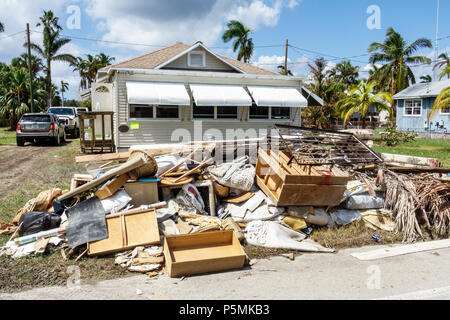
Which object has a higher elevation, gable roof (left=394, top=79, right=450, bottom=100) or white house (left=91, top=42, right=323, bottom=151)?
gable roof (left=394, top=79, right=450, bottom=100)

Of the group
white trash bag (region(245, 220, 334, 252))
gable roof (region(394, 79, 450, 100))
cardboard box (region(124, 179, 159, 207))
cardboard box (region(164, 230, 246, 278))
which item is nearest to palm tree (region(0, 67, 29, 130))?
cardboard box (region(124, 179, 159, 207))

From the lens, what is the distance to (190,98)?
1470cm

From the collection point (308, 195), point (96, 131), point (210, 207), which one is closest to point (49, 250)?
point (210, 207)

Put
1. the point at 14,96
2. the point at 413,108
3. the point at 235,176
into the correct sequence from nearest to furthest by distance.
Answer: the point at 235,176, the point at 413,108, the point at 14,96

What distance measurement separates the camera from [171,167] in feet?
22.3

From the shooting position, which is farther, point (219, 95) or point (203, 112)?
point (203, 112)

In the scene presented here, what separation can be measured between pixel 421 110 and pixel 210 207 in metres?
28.2

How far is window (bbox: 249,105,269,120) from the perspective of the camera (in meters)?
16.0

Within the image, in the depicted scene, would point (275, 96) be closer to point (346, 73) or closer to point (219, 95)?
point (219, 95)

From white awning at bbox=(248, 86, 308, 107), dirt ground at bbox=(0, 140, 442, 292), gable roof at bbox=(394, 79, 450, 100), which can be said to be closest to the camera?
dirt ground at bbox=(0, 140, 442, 292)

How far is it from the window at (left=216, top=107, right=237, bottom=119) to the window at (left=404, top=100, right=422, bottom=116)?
20.8 meters

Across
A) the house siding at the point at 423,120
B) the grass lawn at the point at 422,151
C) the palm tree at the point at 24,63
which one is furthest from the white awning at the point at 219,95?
the palm tree at the point at 24,63

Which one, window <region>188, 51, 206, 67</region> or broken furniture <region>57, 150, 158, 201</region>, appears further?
window <region>188, 51, 206, 67</region>

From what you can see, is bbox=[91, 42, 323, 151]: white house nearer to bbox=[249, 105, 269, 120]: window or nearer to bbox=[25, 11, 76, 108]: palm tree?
bbox=[249, 105, 269, 120]: window
